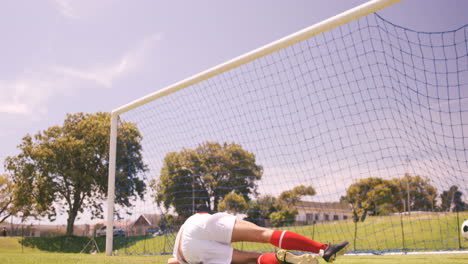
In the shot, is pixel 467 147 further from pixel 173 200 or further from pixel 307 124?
pixel 173 200

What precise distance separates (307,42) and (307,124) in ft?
4.82

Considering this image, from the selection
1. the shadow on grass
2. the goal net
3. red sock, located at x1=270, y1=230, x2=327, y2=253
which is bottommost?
the shadow on grass

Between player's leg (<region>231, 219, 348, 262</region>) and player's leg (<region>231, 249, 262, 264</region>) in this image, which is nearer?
player's leg (<region>231, 219, 348, 262</region>)

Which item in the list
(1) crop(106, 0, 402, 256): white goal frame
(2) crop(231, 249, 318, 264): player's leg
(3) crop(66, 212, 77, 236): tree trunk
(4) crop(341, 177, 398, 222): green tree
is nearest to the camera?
(2) crop(231, 249, 318, 264): player's leg

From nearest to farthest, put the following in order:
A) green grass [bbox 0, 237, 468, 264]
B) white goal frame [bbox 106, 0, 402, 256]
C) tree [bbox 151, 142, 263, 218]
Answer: green grass [bbox 0, 237, 468, 264]
white goal frame [bbox 106, 0, 402, 256]
tree [bbox 151, 142, 263, 218]

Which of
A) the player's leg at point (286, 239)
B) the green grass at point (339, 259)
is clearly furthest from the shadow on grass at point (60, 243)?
the player's leg at point (286, 239)

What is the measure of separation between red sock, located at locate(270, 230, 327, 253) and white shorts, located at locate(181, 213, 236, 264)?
1.32 feet

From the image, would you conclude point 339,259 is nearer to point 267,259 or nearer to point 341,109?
point 341,109

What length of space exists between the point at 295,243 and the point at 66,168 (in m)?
23.1

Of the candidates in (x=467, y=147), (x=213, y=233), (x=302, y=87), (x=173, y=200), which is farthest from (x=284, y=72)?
(x=173, y=200)

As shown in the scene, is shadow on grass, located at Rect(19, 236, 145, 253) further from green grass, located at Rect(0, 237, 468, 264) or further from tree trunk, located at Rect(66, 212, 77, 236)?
green grass, located at Rect(0, 237, 468, 264)

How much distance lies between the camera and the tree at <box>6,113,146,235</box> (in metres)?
22.7

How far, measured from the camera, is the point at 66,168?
23.2 m

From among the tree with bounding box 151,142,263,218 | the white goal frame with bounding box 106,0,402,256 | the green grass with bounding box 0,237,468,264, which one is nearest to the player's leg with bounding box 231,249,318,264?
the green grass with bounding box 0,237,468,264
